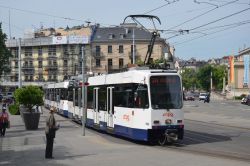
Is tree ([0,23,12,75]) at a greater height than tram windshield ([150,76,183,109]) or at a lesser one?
greater

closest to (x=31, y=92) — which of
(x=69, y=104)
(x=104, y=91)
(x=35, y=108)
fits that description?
(x=35, y=108)

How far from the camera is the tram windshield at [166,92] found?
2033 centimetres

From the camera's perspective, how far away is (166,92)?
2056cm

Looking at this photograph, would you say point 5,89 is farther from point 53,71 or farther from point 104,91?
point 104,91

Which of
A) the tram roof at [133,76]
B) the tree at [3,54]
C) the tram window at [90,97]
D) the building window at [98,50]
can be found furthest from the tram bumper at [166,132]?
the building window at [98,50]

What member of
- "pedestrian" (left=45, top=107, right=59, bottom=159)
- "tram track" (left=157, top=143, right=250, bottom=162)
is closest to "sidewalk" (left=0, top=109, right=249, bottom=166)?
"pedestrian" (left=45, top=107, right=59, bottom=159)

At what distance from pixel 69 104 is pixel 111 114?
14.9 m

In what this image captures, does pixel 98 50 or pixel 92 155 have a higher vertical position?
pixel 98 50

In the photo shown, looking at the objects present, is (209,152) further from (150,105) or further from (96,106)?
(96,106)

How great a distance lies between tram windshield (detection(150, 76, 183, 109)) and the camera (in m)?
20.3

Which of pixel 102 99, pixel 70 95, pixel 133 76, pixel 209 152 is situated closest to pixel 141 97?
pixel 133 76

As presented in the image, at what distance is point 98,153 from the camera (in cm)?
1744

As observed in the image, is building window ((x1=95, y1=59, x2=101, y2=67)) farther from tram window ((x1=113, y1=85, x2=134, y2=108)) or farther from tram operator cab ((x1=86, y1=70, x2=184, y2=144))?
tram operator cab ((x1=86, y1=70, x2=184, y2=144))

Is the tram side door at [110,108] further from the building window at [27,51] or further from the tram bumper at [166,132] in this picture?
the building window at [27,51]
